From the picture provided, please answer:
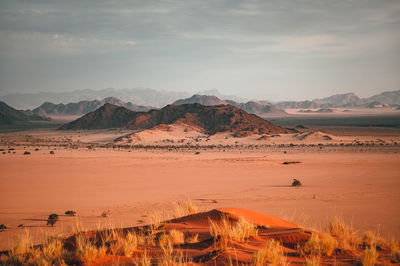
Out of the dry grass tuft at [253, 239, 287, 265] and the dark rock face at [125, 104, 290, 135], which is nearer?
the dry grass tuft at [253, 239, 287, 265]

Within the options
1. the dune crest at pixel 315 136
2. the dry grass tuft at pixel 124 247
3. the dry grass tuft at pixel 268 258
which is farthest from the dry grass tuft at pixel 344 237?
the dune crest at pixel 315 136

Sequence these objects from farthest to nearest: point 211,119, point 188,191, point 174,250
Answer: point 211,119, point 188,191, point 174,250

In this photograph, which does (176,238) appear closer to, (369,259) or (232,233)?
(232,233)

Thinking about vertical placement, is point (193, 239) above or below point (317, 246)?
below

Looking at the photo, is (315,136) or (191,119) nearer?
(315,136)

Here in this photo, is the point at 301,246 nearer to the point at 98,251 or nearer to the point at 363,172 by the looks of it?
the point at 98,251

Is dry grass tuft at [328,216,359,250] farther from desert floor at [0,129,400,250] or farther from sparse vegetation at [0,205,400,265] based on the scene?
desert floor at [0,129,400,250]

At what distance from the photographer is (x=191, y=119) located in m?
84.4

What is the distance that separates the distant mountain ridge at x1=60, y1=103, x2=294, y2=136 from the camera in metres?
74.4

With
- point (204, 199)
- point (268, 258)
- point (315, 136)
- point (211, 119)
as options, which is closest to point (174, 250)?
point (268, 258)

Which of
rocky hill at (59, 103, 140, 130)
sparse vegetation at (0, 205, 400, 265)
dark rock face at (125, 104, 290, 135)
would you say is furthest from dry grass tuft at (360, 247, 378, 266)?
rocky hill at (59, 103, 140, 130)

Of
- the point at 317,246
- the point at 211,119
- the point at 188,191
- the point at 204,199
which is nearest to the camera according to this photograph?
the point at 317,246

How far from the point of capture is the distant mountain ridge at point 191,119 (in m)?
74.4

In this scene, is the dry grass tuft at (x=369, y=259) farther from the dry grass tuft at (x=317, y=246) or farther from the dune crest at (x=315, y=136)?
the dune crest at (x=315, y=136)
